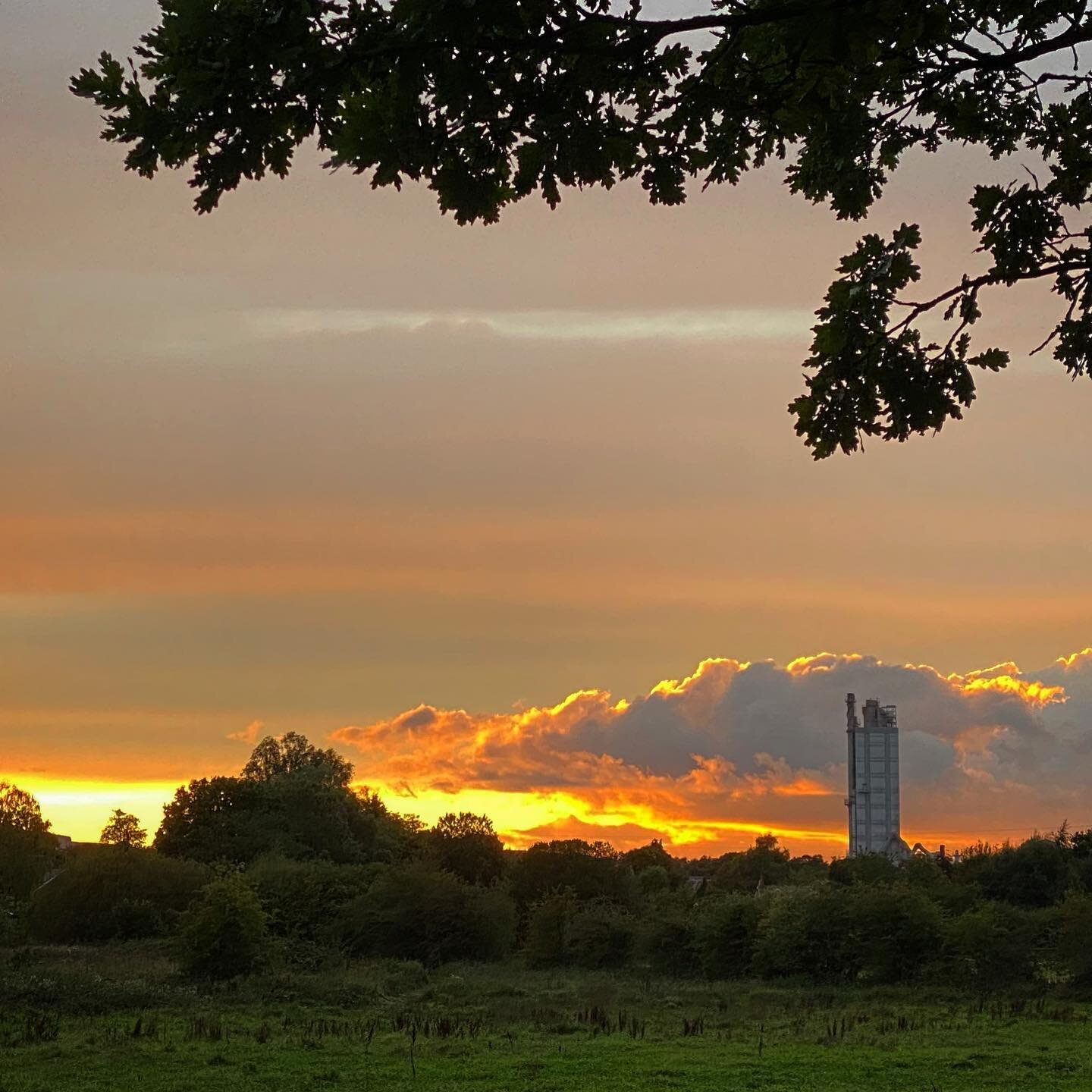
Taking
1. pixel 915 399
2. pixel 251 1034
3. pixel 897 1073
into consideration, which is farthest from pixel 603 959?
pixel 915 399

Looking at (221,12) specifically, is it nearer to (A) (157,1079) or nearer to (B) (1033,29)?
(B) (1033,29)

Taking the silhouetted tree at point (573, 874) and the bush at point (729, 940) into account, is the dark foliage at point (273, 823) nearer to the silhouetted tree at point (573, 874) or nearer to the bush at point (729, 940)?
the silhouetted tree at point (573, 874)

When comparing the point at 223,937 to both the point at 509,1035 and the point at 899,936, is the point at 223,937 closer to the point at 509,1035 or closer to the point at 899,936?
the point at 509,1035

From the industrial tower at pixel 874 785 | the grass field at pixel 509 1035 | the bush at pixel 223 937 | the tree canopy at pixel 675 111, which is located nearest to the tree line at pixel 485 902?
the bush at pixel 223 937

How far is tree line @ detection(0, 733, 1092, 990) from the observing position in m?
38.7

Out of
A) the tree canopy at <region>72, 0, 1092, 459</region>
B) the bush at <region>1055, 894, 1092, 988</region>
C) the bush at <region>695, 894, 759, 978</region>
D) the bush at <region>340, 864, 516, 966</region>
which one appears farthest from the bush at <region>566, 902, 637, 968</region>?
the tree canopy at <region>72, 0, 1092, 459</region>

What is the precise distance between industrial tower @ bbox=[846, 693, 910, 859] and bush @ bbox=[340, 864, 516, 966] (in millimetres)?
42652

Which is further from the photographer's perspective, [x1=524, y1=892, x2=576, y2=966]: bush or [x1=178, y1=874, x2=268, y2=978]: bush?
[x1=524, y1=892, x2=576, y2=966]: bush

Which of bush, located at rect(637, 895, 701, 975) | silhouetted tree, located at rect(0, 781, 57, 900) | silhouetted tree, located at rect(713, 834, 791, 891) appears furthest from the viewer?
silhouetted tree, located at rect(713, 834, 791, 891)

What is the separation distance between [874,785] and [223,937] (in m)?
57.2

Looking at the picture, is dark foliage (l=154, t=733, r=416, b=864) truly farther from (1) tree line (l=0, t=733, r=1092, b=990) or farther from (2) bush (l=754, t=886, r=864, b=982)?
(2) bush (l=754, t=886, r=864, b=982)

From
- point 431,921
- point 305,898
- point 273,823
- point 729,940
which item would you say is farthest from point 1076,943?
point 273,823

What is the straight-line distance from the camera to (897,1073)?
67.8 feet

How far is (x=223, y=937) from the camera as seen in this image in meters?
37.9
